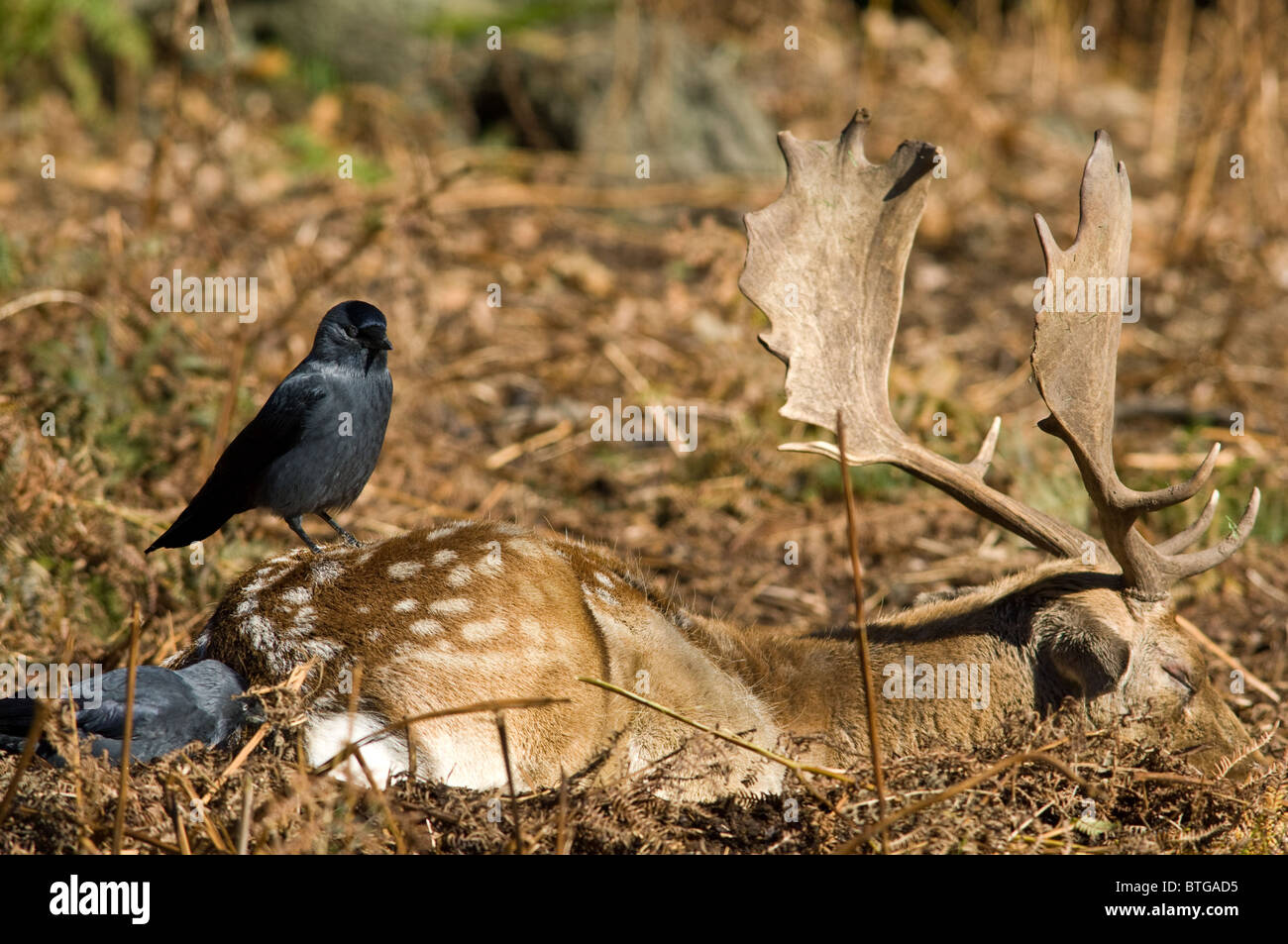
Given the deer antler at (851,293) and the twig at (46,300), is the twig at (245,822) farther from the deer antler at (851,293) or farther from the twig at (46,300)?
the twig at (46,300)

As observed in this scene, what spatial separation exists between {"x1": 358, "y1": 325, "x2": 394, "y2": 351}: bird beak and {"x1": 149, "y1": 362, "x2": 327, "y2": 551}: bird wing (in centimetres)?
13

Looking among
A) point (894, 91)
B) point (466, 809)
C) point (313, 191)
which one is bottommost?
point (466, 809)

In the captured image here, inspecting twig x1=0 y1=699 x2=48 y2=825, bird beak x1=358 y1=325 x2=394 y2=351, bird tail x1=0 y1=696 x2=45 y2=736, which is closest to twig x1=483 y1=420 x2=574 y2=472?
bird beak x1=358 y1=325 x2=394 y2=351

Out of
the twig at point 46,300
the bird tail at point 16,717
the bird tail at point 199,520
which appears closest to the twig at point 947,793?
the bird tail at point 199,520

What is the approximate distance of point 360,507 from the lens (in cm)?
492

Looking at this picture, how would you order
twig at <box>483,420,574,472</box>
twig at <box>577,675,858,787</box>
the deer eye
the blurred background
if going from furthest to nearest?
1. twig at <box>483,420,574,472</box>
2. the blurred background
3. the deer eye
4. twig at <box>577,675,858,787</box>

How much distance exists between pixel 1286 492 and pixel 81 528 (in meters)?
4.82

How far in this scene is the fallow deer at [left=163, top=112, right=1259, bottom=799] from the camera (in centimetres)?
296

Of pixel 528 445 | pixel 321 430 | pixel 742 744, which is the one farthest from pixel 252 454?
pixel 528 445

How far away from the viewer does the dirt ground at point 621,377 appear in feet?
9.26

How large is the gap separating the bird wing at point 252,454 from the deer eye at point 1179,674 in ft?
7.26

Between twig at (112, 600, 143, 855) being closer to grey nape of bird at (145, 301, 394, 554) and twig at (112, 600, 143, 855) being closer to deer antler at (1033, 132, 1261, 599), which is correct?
grey nape of bird at (145, 301, 394, 554)
